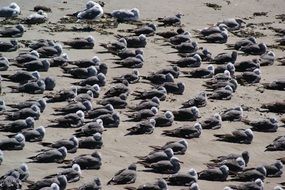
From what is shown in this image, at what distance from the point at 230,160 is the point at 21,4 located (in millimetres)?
14535

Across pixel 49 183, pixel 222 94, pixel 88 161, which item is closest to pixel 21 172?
pixel 49 183

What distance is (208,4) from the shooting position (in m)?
34.9

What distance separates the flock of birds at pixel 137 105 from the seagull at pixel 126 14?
35 mm

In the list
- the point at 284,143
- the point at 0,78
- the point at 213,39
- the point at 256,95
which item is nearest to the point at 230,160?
the point at 284,143

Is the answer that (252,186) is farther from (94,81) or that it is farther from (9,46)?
(9,46)

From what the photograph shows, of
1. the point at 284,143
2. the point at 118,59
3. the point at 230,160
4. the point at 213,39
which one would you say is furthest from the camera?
the point at 213,39

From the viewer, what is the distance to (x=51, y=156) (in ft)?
65.6

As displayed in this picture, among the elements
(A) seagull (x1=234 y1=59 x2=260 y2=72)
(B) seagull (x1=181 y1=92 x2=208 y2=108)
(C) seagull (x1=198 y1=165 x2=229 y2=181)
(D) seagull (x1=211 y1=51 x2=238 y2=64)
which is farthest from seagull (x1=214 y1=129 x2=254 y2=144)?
(D) seagull (x1=211 y1=51 x2=238 y2=64)

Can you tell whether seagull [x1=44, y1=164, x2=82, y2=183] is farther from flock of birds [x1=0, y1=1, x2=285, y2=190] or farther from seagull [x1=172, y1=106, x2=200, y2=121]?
seagull [x1=172, y1=106, x2=200, y2=121]

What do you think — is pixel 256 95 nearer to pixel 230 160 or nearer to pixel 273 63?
pixel 273 63

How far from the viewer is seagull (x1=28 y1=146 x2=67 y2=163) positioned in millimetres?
20016

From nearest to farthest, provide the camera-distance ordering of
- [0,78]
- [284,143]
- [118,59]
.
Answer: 1. [284,143]
2. [0,78]
3. [118,59]

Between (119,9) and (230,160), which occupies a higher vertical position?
(119,9)

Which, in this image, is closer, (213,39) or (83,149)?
(83,149)
